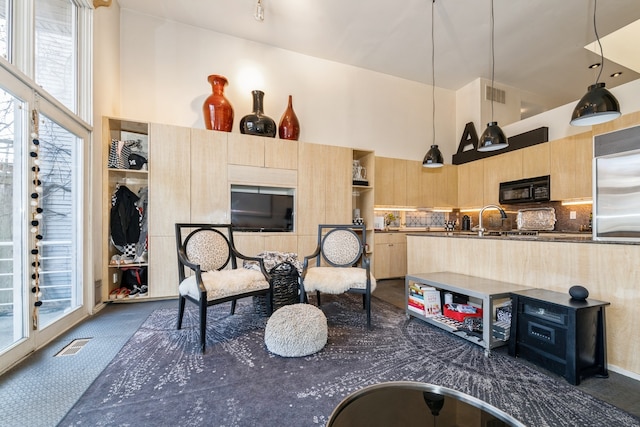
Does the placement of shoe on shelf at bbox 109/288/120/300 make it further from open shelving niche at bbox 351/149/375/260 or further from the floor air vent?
open shelving niche at bbox 351/149/375/260

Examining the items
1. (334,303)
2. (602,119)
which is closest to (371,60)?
(602,119)

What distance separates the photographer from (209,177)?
362 cm

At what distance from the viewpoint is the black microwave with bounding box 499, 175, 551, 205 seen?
4.23 m

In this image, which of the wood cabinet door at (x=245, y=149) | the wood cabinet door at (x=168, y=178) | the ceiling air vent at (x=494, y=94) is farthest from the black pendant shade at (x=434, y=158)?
the wood cabinet door at (x=168, y=178)

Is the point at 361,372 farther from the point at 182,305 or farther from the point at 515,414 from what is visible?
the point at 182,305

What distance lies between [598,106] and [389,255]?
3.24 meters

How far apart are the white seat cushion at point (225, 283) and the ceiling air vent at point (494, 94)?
18.2ft

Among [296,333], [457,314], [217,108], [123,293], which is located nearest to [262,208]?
[217,108]

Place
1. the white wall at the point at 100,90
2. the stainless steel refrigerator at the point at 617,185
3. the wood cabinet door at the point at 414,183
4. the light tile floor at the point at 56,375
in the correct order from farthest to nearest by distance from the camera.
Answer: the wood cabinet door at the point at 414,183, the white wall at the point at 100,90, the stainless steel refrigerator at the point at 617,185, the light tile floor at the point at 56,375

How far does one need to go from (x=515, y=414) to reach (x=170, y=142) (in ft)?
13.1

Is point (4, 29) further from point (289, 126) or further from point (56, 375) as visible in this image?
point (289, 126)

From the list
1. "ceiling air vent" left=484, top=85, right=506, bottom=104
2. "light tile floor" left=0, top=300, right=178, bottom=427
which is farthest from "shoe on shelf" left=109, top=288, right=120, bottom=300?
"ceiling air vent" left=484, top=85, right=506, bottom=104

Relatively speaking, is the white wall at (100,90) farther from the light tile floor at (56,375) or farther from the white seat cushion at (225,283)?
the white seat cushion at (225,283)

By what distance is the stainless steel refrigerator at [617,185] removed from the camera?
268 cm
